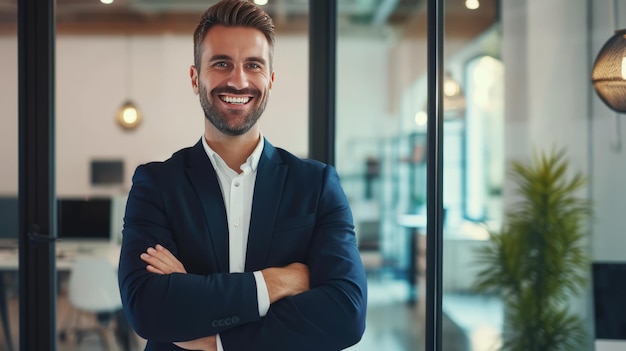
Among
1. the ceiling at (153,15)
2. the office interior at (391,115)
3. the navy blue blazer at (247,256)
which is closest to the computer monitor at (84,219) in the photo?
the office interior at (391,115)

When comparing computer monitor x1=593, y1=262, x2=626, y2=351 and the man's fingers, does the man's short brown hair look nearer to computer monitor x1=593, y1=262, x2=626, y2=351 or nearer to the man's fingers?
the man's fingers

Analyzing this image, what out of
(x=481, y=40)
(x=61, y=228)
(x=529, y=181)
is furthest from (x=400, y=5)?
(x=61, y=228)

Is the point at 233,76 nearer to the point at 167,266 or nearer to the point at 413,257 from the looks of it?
the point at 167,266

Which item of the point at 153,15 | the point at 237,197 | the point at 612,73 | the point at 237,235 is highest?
the point at 153,15

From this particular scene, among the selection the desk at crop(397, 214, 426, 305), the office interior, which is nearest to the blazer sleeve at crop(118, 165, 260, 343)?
the office interior

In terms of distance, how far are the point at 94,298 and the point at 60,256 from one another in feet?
0.80

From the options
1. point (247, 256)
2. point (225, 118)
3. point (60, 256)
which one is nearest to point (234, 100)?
point (225, 118)

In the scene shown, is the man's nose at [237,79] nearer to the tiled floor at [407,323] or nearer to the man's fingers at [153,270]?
the man's fingers at [153,270]

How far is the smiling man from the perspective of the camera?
5.53 ft

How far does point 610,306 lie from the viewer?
306 cm

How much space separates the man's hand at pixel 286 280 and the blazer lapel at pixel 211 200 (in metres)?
0.14

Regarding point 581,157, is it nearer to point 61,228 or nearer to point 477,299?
point 477,299

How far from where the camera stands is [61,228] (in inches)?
118

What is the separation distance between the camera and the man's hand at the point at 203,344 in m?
1.73
